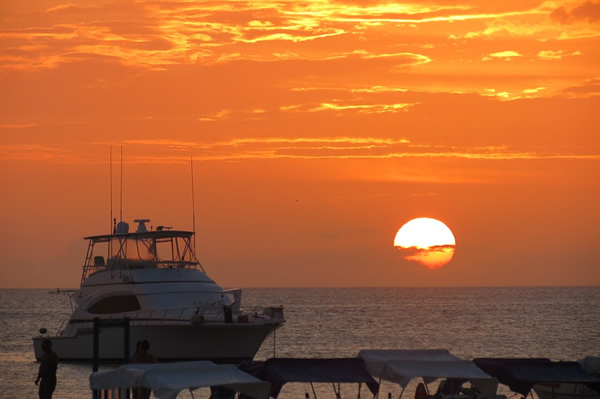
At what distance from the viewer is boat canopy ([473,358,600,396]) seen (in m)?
24.2

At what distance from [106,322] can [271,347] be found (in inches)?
1695

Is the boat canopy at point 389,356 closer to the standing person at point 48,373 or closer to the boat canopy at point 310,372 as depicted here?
the boat canopy at point 310,372

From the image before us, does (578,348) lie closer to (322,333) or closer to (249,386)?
(322,333)

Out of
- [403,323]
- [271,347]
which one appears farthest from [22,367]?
[403,323]

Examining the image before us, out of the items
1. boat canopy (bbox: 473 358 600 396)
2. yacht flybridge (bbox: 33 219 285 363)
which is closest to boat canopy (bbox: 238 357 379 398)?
boat canopy (bbox: 473 358 600 396)

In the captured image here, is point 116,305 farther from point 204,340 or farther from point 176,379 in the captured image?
point 176,379

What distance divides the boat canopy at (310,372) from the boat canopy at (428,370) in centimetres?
33

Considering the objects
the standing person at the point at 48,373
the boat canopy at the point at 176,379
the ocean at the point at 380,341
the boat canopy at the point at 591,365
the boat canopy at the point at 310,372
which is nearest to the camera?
the boat canopy at the point at 176,379

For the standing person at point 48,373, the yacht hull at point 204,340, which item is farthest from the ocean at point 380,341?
the standing person at point 48,373

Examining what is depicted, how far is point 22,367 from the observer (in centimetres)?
5388

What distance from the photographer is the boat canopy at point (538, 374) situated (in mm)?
24234

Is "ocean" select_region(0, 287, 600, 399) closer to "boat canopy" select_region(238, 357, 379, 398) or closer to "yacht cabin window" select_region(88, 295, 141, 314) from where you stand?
"yacht cabin window" select_region(88, 295, 141, 314)

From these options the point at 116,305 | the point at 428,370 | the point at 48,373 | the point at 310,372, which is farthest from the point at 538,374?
the point at 116,305

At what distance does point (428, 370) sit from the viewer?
77.4 feet
